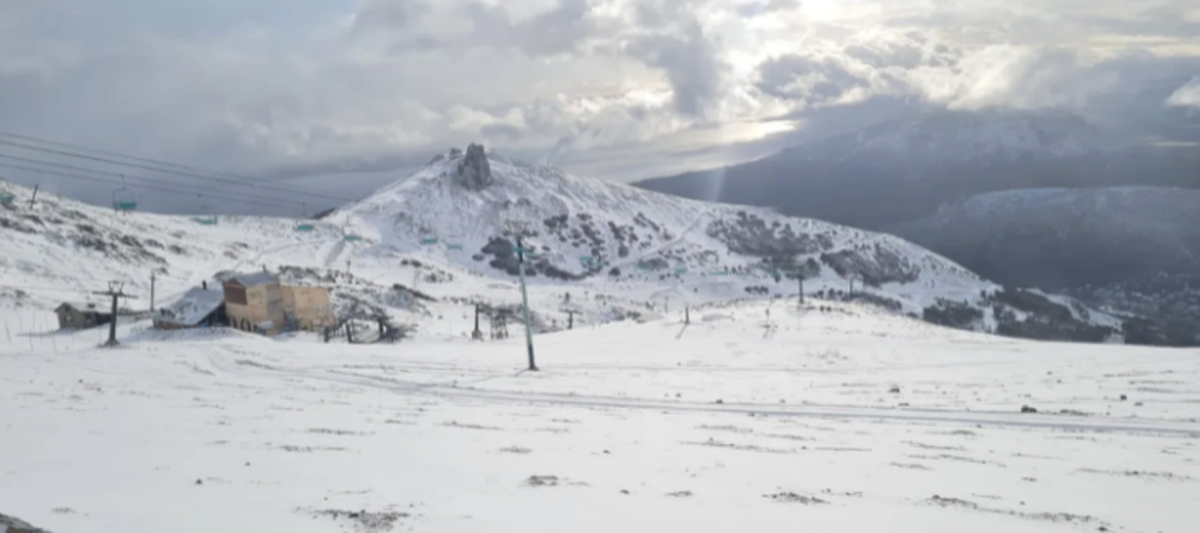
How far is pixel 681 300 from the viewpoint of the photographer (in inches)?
4688

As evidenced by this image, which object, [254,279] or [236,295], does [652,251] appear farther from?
[236,295]

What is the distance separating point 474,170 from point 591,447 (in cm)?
18063

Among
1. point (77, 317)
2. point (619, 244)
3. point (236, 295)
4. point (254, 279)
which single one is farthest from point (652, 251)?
point (77, 317)

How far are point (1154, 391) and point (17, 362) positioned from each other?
3554 cm

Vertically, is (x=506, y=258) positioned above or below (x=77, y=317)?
above

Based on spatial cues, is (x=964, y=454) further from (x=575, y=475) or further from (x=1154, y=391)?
(x=1154, y=391)

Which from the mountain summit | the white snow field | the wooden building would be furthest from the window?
the mountain summit

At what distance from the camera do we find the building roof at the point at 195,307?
53.7 metres

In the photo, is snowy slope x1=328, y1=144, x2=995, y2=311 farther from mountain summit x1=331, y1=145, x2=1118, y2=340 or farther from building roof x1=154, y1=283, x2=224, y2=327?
building roof x1=154, y1=283, x2=224, y2=327

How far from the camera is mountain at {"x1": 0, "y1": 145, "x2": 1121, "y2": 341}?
81.4 meters

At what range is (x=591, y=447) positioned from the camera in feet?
44.4

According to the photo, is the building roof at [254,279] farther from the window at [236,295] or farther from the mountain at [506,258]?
the mountain at [506,258]

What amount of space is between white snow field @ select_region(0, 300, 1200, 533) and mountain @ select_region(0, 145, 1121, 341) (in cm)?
2521

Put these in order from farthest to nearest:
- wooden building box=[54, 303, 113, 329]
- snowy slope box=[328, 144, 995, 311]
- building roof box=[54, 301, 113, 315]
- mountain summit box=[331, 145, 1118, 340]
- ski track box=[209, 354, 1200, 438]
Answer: snowy slope box=[328, 144, 995, 311], mountain summit box=[331, 145, 1118, 340], building roof box=[54, 301, 113, 315], wooden building box=[54, 303, 113, 329], ski track box=[209, 354, 1200, 438]
